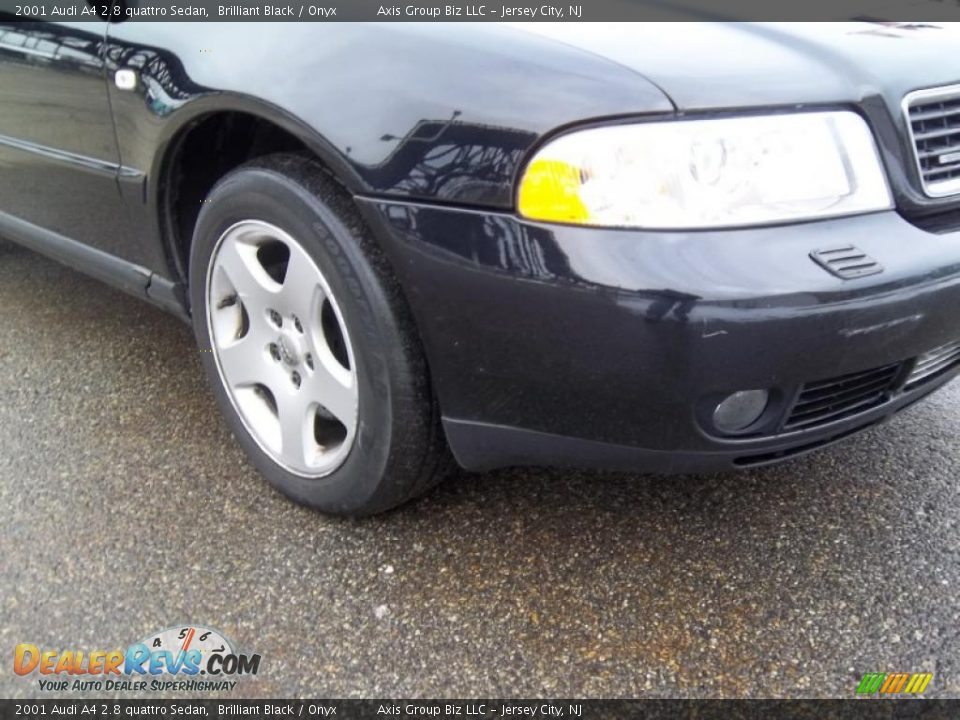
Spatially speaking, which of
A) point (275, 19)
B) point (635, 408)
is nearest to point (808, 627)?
point (635, 408)

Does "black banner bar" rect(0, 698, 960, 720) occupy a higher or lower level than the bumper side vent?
lower

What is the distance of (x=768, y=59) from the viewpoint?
1562mm

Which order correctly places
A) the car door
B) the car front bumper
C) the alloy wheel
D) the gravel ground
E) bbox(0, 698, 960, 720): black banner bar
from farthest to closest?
the car door, the alloy wheel, the gravel ground, bbox(0, 698, 960, 720): black banner bar, the car front bumper

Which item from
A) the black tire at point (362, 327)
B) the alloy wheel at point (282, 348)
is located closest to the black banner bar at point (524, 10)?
the black tire at point (362, 327)

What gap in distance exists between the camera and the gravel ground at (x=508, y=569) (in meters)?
1.69

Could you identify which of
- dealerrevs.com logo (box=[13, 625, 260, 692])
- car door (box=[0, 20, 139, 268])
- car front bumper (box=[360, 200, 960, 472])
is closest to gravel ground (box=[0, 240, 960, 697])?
dealerrevs.com logo (box=[13, 625, 260, 692])

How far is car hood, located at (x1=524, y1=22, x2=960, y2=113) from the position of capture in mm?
1480

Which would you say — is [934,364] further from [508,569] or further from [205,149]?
[205,149]

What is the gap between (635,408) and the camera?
153 centimetres

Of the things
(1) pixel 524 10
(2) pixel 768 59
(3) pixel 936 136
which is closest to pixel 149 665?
(1) pixel 524 10

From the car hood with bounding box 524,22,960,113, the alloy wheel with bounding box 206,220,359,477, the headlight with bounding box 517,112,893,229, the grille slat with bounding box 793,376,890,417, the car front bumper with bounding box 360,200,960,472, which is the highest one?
the car hood with bounding box 524,22,960,113

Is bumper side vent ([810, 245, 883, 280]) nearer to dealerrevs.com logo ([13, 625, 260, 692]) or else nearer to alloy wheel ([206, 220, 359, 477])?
alloy wheel ([206, 220, 359, 477])

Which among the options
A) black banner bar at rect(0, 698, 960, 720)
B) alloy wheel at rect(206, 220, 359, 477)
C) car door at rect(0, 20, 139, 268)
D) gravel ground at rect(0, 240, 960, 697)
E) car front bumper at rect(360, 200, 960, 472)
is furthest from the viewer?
car door at rect(0, 20, 139, 268)

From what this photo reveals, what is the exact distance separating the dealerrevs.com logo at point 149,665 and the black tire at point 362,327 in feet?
1.41
